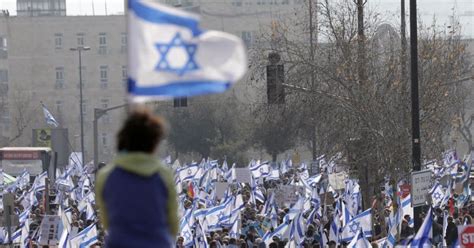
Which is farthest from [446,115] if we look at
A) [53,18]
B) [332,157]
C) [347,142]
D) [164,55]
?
[53,18]

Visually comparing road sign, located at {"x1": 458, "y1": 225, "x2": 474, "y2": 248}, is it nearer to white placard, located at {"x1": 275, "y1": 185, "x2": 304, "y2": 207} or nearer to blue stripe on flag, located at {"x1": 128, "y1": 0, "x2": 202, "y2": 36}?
blue stripe on flag, located at {"x1": 128, "y1": 0, "x2": 202, "y2": 36}

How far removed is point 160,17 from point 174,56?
0.17m

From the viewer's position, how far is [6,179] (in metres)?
50.0

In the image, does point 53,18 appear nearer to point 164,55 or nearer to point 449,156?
point 449,156

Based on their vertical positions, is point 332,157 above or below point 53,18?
below

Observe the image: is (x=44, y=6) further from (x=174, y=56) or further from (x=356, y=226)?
(x=174, y=56)

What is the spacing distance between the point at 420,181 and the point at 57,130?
61422mm

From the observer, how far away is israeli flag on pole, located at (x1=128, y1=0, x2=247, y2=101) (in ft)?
A: 19.3

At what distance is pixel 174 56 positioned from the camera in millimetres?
5980

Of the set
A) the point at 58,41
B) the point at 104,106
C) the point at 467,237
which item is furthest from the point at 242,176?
the point at 58,41

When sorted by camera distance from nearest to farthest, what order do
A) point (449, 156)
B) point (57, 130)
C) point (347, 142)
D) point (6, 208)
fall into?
point (6, 208), point (347, 142), point (449, 156), point (57, 130)

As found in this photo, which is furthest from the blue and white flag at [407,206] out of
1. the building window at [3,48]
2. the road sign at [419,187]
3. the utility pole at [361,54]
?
the building window at [3,48]

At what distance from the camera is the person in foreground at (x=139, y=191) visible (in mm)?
5340

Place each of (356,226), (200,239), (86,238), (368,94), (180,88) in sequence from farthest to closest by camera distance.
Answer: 1. (368,94)
2. (356,226)
3. (200,239)
4. (86,238)
5. (180,88)
